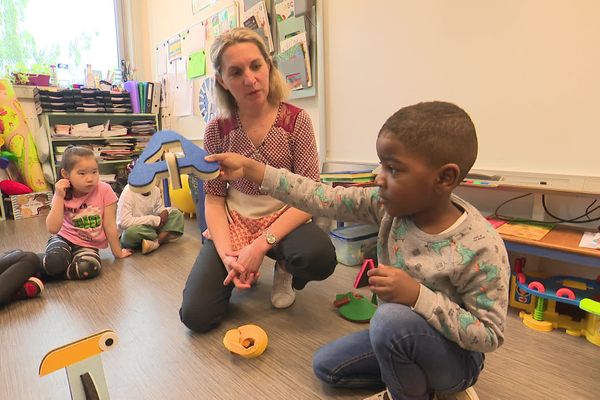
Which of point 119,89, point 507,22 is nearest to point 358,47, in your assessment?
point 507,22

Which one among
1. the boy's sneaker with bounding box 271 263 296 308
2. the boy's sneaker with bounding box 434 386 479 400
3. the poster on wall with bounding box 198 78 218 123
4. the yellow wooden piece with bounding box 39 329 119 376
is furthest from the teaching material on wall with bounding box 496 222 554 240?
the poster on wall with bounding box 198 78 218 123

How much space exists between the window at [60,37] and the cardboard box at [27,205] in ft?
3.53

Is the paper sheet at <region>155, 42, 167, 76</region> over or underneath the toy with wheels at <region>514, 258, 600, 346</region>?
over

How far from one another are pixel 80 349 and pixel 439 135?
24.8 inches

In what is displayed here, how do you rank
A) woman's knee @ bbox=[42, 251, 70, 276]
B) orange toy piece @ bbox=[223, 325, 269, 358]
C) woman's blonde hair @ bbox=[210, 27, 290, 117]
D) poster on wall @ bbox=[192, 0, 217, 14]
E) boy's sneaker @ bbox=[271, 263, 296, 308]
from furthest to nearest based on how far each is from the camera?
poster on wall @ bbox=[192, 0, 217, 14]
woman's knee @ bbox=[42, 251, 70, 276]
boy's sneaker @ bbox=[271, 263, 296, 308]
woman's blonde hair @ bbox=[210, 27, 290, 117]
orange toy piece @ bbox=[223, 325, 269, 358]

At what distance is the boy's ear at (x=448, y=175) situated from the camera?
607 mm

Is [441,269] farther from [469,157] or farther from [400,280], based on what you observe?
[469,157]

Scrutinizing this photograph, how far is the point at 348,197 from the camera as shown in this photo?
0.81 metres

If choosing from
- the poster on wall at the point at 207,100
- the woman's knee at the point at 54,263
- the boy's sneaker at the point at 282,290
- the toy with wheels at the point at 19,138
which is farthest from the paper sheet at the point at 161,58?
the boy's sneaker at the point at 282,290

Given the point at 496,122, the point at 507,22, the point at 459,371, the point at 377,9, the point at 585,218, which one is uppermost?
the point at 377,9

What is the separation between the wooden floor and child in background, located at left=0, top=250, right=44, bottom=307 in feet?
0.13

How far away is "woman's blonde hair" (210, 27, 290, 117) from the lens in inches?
42.6

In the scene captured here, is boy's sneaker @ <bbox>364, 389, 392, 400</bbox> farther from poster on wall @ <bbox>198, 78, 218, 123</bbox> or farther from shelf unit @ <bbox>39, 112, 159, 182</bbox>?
shelf unit @ <bbox>39, 112, 159, 182</bbox>

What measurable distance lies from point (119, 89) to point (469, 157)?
3.43 meters
